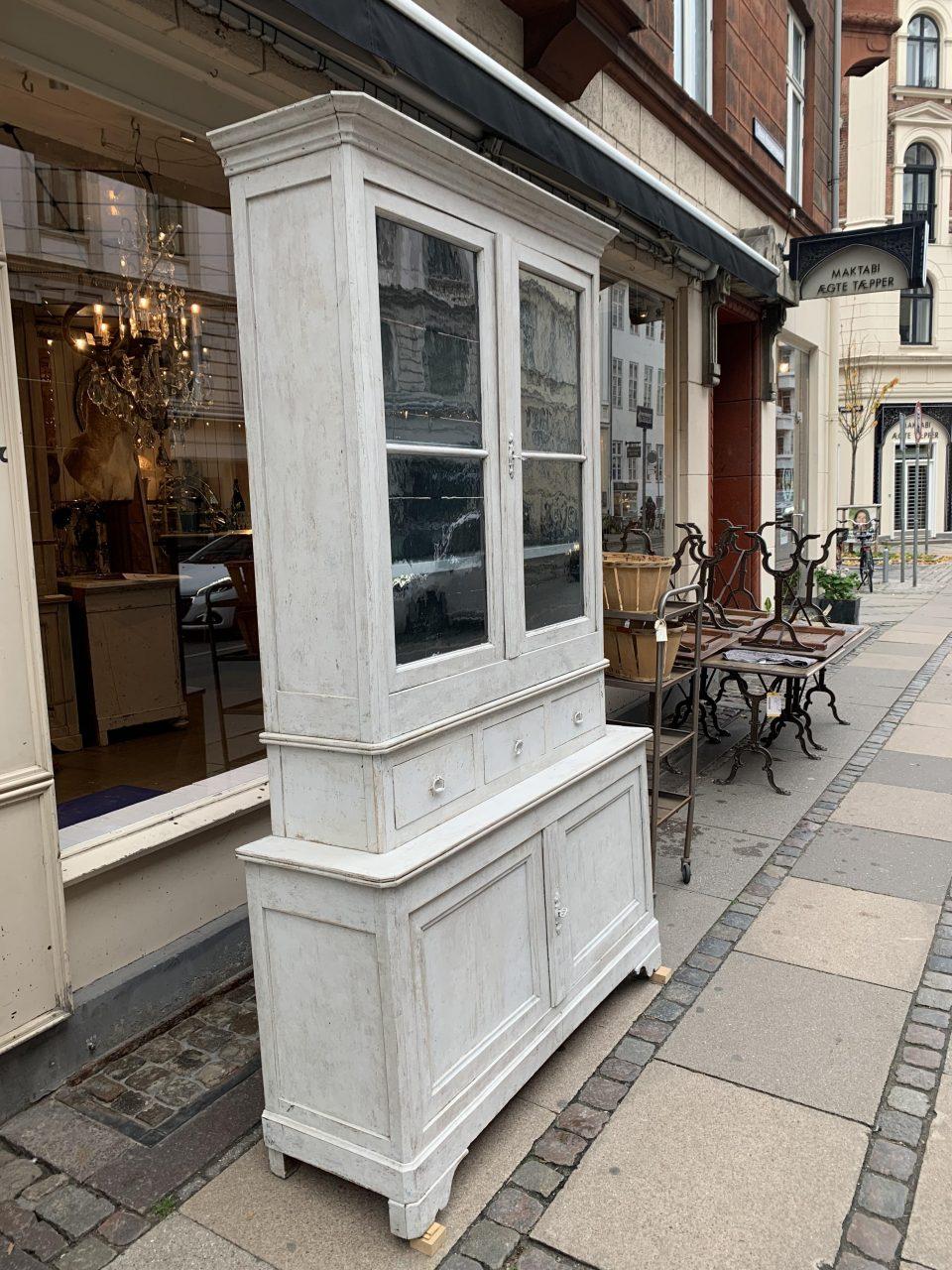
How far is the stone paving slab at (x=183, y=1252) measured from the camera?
2279 mm

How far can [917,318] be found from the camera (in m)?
31.7

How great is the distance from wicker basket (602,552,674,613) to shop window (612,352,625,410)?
142 inches

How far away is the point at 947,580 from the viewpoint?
1839 centimetres

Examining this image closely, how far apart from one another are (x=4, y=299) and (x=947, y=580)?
18817 mm

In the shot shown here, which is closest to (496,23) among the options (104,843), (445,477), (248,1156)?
(445,477)

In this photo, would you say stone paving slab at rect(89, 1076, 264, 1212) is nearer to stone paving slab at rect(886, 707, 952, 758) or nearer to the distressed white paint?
the distressed white paint

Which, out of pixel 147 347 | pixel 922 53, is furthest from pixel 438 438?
pixel 922 53

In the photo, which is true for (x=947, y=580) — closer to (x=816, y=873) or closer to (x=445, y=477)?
(x=816, y=873)

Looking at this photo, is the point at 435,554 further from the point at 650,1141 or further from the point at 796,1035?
the point at 796,1035

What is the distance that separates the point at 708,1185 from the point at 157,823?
7.30ft

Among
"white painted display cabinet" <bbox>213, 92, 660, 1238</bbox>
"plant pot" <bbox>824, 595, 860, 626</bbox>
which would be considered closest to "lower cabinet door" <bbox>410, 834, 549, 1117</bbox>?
"white painted display cabinet" <bbox>213, 92, 660, 1238</bbox>

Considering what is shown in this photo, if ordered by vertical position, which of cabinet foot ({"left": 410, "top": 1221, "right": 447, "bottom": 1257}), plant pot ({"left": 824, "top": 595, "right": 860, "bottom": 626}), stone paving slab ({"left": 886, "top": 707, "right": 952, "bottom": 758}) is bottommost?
stone paving slab ({"left": 886, "top": 707, "right": 952, "bottom": 758})

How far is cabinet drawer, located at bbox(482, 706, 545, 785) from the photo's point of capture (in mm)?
2844

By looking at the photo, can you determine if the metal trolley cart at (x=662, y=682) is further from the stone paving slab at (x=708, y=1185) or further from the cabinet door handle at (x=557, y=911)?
the stone paving slab at (x=708, y=1185)
